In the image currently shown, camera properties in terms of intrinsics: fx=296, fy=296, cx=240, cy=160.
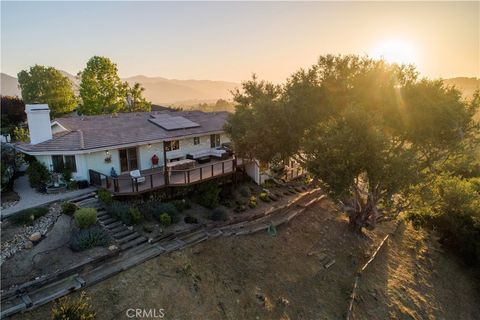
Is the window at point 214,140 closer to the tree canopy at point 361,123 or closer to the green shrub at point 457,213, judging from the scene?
the tree canopy at point 361,123

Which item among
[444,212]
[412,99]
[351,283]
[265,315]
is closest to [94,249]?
[265,315]

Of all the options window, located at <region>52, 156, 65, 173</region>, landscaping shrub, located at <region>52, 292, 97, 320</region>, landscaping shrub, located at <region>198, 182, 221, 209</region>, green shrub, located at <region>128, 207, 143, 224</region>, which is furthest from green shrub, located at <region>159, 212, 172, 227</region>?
window, located at <region>52, 156, 65, 173</region>

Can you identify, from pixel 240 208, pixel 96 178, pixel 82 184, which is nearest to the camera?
pixel 82 184

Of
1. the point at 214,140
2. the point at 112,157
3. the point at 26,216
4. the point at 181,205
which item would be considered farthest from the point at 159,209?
the point at 214,140

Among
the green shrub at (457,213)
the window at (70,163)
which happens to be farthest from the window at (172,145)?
the green shrub at (457,213)

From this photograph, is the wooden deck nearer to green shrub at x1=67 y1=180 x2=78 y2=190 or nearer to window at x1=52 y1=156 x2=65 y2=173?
green shrub at x1=67 y1=180 x2=78 y2=190

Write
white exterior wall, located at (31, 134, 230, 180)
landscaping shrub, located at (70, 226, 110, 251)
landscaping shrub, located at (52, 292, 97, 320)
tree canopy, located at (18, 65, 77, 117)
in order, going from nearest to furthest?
landscaping shrub, located at (52, 292, 97, 320), landscaping shrub, located at (70, 226, 110, 251), white exterior wall, located at (31, 134, 230, 180), tree canopy, located at (18, 65, 77, 117)

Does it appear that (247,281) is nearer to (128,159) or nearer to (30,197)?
(128,159)
